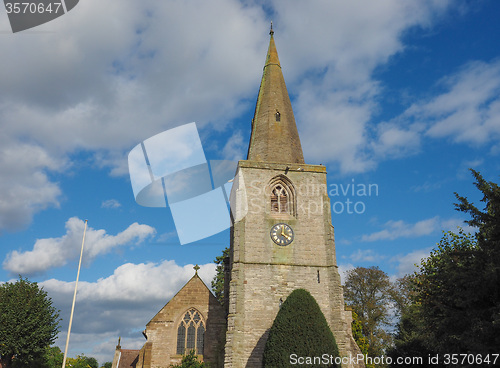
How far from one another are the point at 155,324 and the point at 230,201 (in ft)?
30.9

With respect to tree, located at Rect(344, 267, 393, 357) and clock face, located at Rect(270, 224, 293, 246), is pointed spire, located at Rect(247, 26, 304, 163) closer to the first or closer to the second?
clock face, located at Rect(270, 224, 293, 246)

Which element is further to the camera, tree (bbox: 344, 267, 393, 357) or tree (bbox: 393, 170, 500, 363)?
tree (bbox: 344, 267, 393, 357)

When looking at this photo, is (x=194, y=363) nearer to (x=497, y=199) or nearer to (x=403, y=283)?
(x=497, y=199)

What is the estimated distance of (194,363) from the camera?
68.7 ft

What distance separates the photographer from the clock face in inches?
941

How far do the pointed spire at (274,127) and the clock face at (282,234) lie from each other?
15.7ft

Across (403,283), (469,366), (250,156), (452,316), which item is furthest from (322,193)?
(403,283)

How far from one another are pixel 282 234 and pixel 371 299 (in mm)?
24233

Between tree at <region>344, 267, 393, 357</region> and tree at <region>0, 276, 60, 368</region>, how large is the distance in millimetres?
29169

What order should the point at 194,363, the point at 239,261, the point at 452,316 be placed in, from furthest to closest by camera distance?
the point at 239,261 < the point at 194,363 < the point at 452,316

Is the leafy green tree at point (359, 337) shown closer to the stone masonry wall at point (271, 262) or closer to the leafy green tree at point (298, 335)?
the stone masonry wall at point (271, 262)

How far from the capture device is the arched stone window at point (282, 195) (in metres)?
25.3

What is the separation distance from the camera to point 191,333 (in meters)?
24.2

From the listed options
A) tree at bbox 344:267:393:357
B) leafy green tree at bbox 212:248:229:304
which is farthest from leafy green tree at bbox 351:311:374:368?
leafy green tree at bbox 212:248:229:304
